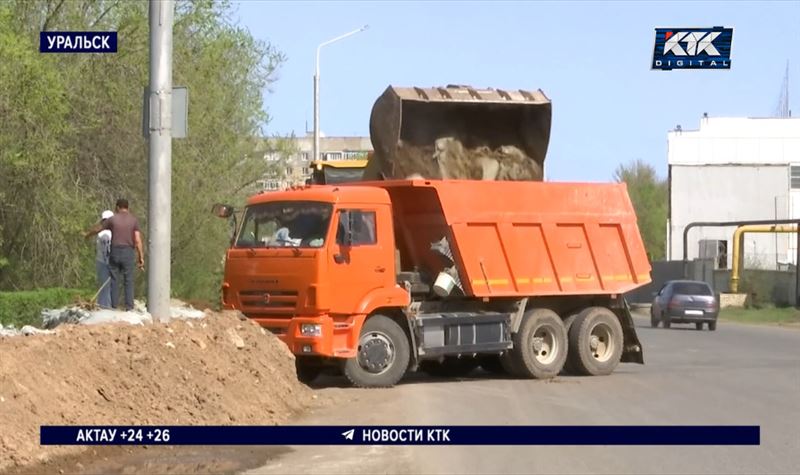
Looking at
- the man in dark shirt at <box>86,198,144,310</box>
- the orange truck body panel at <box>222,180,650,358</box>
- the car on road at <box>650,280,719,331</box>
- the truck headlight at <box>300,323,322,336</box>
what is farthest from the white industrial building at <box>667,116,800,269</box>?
the truck headlight at <box>300,323,322,336</box>

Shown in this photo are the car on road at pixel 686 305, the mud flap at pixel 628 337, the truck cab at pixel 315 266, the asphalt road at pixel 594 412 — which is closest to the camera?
the asphalt road at pixel 594 412

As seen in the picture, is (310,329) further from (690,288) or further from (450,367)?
(690,288)

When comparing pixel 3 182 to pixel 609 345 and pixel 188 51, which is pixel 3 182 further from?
pixel 609 345

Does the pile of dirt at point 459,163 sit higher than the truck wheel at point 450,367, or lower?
higher

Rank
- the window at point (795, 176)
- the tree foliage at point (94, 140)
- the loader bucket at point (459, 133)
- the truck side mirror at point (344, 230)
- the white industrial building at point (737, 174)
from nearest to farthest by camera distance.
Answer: the truck side mirror at point (344, 230)
the loader bucket at point (459, 133)
the tree foliage at point (94, 140)
the white industrial building at point (737, 174)
the window at point (795, 176)

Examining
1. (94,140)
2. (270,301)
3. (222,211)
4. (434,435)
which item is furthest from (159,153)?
(94,140)

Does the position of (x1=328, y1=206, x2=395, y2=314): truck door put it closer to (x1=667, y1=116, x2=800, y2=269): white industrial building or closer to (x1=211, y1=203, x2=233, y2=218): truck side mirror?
(x1=211, y1=203, x2=233, y2=218): truck side mirror

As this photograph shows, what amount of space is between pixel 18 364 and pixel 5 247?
52.1 ft

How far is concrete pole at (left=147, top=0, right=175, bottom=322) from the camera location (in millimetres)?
15656

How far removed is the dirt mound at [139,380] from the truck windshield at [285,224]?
2242 millimetres

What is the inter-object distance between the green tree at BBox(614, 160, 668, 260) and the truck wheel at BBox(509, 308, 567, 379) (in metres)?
72.8

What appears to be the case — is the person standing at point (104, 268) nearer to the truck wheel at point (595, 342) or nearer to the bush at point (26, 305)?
the bush at point (26, 305)

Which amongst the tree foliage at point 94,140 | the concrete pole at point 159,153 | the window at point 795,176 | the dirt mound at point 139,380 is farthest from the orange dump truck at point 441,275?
the window at point 795,176

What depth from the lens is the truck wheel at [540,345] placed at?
19.4 metres
